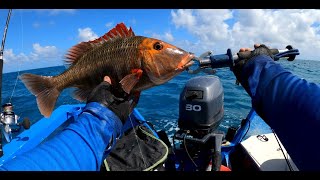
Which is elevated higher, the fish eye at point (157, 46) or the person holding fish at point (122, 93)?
the fish eye at point (157, 46)

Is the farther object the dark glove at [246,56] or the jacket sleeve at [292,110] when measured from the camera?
the dark glove at [246,56]

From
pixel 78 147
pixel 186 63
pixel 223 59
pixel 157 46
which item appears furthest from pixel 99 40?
pixel 78 147

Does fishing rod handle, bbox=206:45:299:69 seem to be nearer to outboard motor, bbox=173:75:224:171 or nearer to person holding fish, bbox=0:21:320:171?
person holding fish, bbox=0:21:320:171

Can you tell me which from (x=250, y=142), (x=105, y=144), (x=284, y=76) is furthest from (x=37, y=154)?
(x=250, y=142)

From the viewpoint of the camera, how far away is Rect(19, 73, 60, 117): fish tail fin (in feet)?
9.08

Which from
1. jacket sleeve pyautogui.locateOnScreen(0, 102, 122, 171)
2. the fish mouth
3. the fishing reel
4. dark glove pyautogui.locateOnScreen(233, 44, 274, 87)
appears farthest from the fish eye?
the fishing reel

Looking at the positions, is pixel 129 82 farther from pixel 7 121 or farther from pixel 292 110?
pixel 7 121

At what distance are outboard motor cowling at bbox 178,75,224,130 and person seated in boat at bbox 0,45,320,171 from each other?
47.8 inches

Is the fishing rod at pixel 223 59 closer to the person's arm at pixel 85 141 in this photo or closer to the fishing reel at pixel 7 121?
the person's arm at pixel 85 141

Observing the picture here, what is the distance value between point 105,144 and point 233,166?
2.63m

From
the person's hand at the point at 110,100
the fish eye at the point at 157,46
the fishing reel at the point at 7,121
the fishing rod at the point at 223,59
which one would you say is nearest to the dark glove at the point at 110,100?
the person's hand at the point at 110,100

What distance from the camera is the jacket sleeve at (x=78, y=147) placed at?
1.50m

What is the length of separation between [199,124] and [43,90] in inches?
70.2
